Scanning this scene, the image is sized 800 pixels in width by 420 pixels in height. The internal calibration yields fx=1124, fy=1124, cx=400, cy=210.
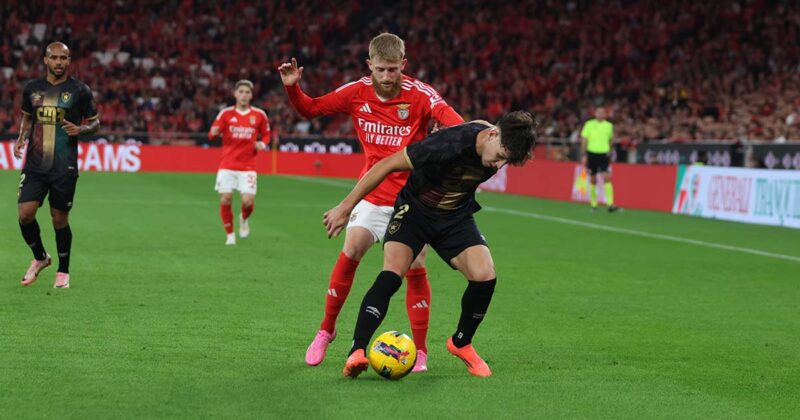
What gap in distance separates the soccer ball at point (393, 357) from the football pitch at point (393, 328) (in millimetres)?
74

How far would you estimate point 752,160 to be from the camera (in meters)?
23.5

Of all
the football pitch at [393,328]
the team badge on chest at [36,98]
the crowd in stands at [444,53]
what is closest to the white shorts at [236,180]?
the football pitch at [393,328]

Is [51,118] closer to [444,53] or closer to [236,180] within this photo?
[236,180]

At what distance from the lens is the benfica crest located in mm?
7137

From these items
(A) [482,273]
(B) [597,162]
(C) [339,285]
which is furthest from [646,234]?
(A) [482,273]

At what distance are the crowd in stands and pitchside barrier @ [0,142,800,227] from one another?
7.46 feet

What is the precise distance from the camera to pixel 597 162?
77.3 ft

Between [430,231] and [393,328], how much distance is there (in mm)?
1809

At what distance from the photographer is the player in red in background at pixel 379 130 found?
679 cm

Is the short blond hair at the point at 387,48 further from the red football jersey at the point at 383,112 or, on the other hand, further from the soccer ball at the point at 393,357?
the soccer ball at the point at 393,357

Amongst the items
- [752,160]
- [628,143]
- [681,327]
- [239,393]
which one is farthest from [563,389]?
[628,143]

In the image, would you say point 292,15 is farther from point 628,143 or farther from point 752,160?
point 752,160

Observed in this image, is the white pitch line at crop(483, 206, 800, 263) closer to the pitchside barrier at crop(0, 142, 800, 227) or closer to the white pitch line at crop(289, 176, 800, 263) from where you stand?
the white pitch line at crop(289, 176, 800, 263)

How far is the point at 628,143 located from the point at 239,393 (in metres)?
24.1
